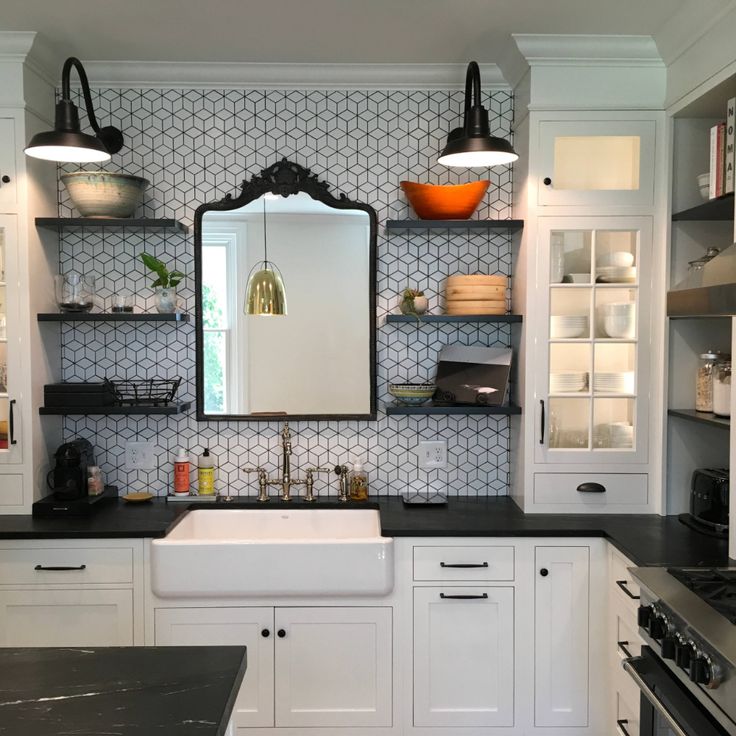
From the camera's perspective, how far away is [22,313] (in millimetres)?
2963

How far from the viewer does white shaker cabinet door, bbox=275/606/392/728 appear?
2.74m

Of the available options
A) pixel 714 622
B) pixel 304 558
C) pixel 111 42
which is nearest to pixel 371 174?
pixel 111 42

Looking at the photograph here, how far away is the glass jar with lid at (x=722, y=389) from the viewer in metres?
2.62

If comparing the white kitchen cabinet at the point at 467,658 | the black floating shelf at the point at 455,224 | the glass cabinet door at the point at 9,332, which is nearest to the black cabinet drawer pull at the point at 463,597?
the white kitchen cabinet at the point at 467,658

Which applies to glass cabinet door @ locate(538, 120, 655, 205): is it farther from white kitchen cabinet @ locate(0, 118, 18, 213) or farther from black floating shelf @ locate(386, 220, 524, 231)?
white kitchen cabinet @ locate(0, 118, 18, 213)

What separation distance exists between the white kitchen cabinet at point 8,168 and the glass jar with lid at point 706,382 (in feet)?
8.95

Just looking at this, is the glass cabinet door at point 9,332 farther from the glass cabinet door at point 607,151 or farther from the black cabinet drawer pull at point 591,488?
the black cabinet drawer pull at point 591,488

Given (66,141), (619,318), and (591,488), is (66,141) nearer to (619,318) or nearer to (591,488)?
(619,318)

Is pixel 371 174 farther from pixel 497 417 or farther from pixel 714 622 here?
pixel 714 622

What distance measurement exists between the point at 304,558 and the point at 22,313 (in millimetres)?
1471

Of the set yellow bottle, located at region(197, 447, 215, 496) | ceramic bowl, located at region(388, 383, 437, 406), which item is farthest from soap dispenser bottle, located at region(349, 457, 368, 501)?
yellow bottle, located at region(197, 447, 215, 496)

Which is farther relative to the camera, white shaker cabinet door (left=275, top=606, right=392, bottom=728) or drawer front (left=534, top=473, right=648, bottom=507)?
drawer front (left=534, top=473, right=648, bottom=507)

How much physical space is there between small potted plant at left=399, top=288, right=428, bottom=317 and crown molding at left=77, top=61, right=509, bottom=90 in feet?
2.99

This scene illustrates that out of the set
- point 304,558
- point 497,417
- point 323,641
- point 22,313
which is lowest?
point 323,641
